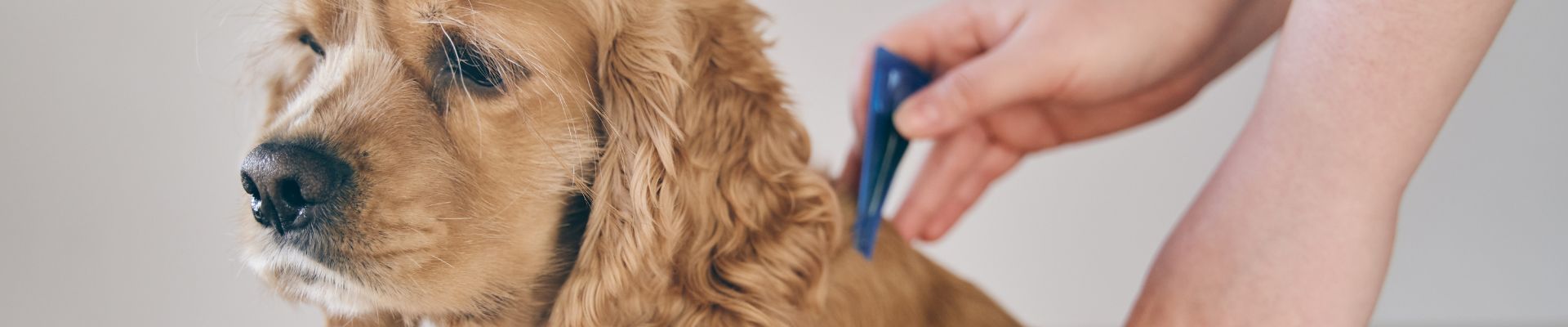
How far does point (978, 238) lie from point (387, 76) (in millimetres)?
1720

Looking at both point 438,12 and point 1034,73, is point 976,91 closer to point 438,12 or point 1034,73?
point 1034,73

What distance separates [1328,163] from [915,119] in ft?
1.40

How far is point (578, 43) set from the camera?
1.18 metres

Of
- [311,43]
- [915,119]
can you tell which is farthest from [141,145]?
[915,119]

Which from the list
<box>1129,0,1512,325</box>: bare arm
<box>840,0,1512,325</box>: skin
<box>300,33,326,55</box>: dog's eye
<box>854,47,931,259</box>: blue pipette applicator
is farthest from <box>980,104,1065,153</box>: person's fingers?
<box>300,33,326,55</box>: dog's eye

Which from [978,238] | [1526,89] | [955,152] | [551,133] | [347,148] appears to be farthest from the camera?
[978,238]

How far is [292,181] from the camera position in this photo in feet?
3.25

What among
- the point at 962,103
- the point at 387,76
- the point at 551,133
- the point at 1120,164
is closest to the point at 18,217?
the point at 387,76

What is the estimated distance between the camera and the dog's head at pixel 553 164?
41.9 inches

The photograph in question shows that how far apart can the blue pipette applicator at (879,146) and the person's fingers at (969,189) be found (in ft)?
1.10

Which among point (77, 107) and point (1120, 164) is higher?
point (77, 107)

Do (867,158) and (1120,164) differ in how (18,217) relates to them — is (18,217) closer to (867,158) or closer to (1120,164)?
(867,158)

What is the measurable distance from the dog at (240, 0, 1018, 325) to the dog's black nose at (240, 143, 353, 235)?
0.01 m

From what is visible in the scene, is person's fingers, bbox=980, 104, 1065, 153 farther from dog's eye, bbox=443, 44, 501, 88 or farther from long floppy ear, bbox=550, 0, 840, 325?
dog's eye, bbox=443, 44, 501, 88
